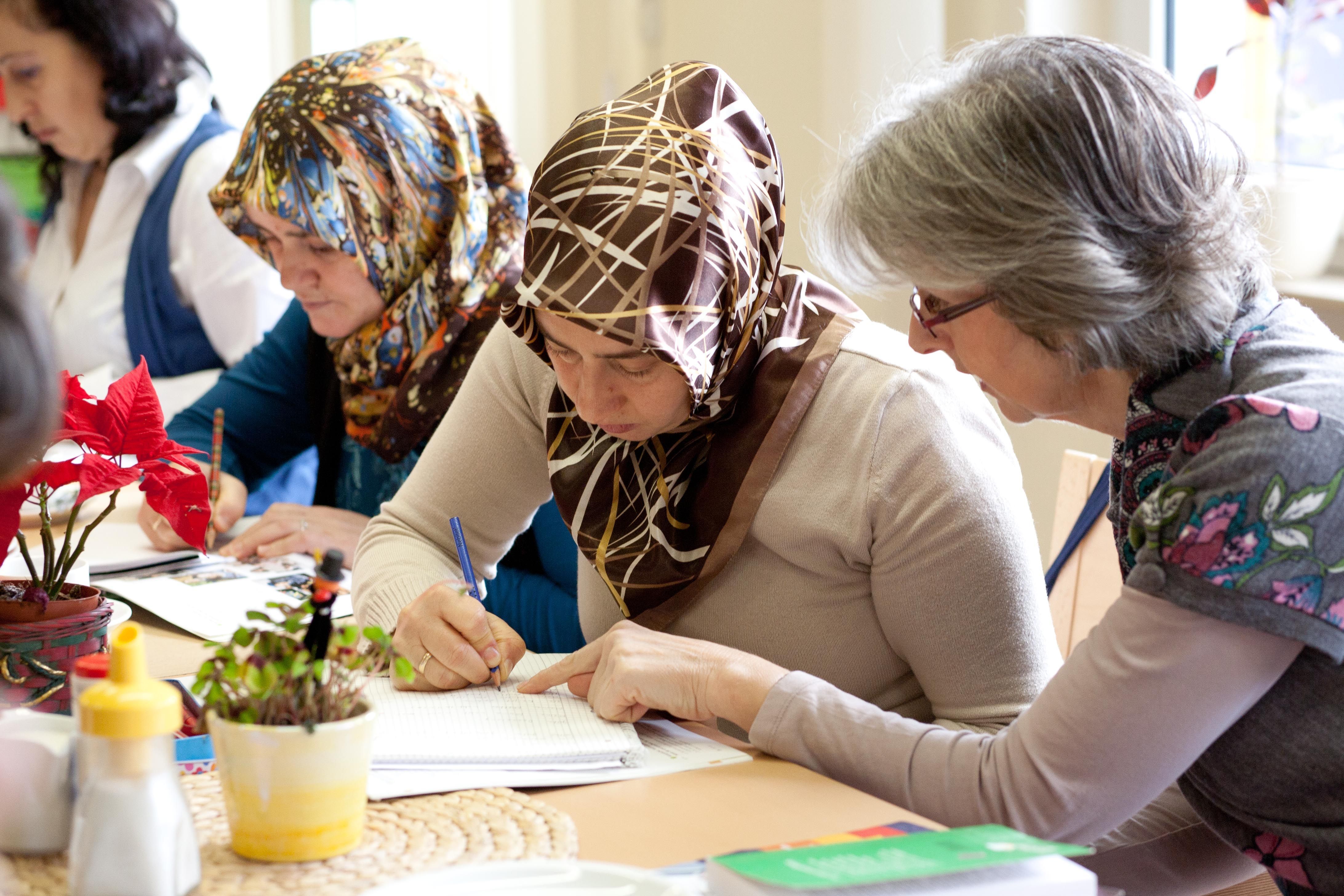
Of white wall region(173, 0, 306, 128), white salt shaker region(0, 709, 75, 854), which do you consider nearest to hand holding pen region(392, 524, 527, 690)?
white salt shaker region(0, 709, 75, 854)

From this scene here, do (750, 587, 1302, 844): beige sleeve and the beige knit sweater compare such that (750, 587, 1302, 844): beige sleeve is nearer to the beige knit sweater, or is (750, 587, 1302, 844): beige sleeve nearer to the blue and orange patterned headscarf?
the beige knit sweater

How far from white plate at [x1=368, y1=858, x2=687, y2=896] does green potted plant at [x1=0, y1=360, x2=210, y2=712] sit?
44 cm

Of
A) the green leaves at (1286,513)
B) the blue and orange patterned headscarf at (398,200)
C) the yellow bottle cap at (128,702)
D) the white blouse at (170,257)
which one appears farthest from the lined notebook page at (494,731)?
the white blouse at (170,257)

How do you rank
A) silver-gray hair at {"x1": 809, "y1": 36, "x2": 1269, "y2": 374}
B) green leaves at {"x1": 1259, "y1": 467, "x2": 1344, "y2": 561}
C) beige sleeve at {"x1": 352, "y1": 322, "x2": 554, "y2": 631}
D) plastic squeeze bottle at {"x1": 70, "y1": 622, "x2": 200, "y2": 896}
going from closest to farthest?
plastic squeeze bottle at {"x1": 70, "y1": 622, "x2": 200, "y2": 896}, green leaves at {"x1": 1259, "y1": 467, "x2": 1344, "y2": 561}, silver-gray hair at {"x1": 809, "y1": 36, "x2": 1269, "y2": 374}, beige sleeve at {"x1": 352, "y1": 322, "x2": 554, "y2": 631}

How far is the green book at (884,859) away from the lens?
27.6 inches

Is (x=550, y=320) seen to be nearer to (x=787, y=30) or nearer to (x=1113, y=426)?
(x=1113, y=426)

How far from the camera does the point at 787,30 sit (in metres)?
2.70

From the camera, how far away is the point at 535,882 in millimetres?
750

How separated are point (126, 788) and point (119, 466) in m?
0.41

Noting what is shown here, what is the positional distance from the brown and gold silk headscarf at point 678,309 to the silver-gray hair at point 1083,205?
24 centimetres

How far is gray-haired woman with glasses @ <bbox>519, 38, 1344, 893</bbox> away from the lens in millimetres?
852

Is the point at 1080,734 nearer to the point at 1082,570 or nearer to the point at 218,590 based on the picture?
the point at 1082,570

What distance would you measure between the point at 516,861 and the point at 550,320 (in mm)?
603

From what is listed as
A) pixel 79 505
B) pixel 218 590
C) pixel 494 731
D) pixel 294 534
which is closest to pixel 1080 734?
pixel 494 731
